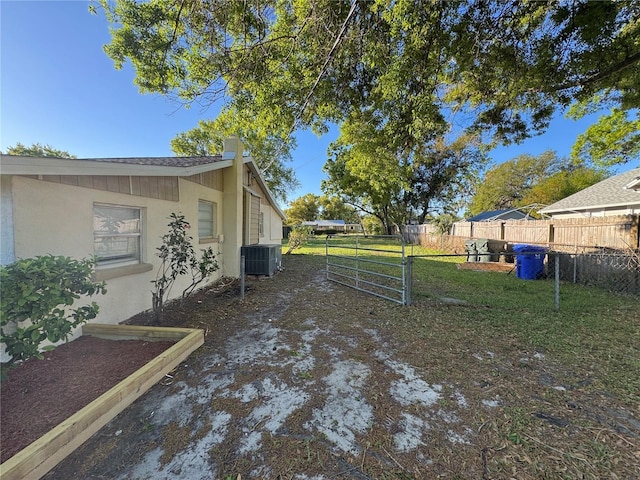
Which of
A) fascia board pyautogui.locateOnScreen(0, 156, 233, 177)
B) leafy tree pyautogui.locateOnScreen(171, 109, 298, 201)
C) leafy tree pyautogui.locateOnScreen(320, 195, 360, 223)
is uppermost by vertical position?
leafy tree pyautogui.locateOnScreen(171, 109, 298, 201)

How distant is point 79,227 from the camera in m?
3.33

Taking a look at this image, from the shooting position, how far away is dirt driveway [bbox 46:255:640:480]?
1.75 m

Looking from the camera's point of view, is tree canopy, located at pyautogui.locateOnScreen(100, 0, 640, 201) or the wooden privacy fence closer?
tree canopy, located at pyautogui.locateOnScreen(100, 0, 640, 201)

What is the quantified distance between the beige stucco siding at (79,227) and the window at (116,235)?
0.41 ft

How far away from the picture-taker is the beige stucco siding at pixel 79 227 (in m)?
2.72

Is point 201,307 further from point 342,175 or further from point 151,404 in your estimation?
point 342,175

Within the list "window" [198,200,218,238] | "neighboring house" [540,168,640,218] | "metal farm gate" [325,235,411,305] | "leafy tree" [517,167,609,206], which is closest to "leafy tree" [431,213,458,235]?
"neighboring house" [540,168,640,218]

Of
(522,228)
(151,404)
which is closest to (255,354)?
(151,404)

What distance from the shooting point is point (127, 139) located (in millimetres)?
10102

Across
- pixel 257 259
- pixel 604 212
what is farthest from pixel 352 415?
pixel 604 212

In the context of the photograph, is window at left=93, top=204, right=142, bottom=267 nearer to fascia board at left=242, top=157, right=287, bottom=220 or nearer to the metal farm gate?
the metal farm gate

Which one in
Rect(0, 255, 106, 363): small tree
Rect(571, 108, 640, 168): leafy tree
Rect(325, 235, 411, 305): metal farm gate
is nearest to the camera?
Rect(0, 255, 106, 363): small tree

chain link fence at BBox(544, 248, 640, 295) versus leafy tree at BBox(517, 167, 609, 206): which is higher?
leafy tree at BBox(517, 167, 609, 206)

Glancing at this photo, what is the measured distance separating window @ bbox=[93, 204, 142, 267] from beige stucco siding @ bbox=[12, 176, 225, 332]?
0.41ft
